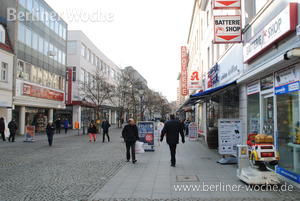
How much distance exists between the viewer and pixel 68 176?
8672 mm

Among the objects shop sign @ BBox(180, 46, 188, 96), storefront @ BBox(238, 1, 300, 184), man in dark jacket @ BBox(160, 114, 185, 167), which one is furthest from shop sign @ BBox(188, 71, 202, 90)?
shop sign @ BBox(180, 46, 188, 96)

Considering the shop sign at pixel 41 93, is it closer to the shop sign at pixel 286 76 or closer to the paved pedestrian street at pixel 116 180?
the paved pedestrian street at pixel 116 180

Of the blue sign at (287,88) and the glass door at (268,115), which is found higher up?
the blue sign at (287,88)

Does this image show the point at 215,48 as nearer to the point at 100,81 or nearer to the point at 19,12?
the point at 19,12

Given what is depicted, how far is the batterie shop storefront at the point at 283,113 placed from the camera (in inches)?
283

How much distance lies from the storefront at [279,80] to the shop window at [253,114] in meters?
0.03

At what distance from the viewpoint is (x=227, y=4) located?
461 inches

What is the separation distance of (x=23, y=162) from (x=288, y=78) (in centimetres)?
960

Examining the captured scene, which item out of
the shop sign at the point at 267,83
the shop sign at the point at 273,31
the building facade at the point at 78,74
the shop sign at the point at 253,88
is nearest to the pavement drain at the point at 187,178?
the shop sign at the point at 267,83

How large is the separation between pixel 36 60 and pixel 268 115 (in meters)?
25.3

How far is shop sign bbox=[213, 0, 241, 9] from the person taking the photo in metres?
11.5

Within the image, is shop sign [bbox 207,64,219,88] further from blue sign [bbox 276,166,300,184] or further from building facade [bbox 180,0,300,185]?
blue sign [bbox 276,166,300,184]

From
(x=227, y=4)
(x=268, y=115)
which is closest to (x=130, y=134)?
(x=268, y=115)

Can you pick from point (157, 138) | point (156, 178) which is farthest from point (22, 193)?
point (157, 138)
